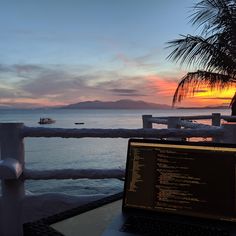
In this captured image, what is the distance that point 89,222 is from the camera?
76.6 inches

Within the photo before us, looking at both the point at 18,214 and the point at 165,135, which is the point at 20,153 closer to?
the point at 18,214

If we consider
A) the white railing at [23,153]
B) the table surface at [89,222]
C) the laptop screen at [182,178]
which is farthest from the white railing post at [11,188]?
the laptop screen at [182,178]

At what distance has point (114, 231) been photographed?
171 cm

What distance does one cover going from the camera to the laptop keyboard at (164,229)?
1648mm

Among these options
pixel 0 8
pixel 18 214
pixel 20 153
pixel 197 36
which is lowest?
Answer: pixel 18 214

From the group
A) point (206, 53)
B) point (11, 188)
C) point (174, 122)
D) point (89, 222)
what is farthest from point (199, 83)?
point (89, 222)

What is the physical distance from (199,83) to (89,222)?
992 centimetres

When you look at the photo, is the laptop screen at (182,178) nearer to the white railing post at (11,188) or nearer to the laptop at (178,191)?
the laptop at (178,191)

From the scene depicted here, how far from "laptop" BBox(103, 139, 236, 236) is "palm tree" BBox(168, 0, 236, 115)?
9063 millimetres

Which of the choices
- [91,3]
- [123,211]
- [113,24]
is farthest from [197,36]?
[113,24]

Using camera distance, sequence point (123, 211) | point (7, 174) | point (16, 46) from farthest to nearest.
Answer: point (16, 46), point (7, 174), point (123, 211)

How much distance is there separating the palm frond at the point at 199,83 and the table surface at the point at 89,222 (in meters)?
9.05

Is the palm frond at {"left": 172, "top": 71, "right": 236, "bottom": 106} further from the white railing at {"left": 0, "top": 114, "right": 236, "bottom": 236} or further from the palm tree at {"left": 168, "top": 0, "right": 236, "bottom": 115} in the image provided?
the white railing at {"left": 0, "top": 114, "right": 236, "bottom": 236}

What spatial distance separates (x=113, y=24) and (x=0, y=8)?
8.83m
